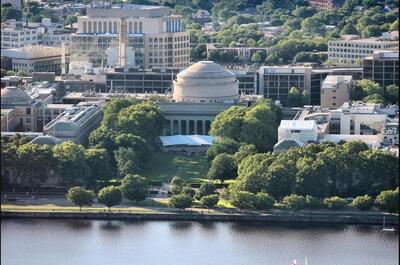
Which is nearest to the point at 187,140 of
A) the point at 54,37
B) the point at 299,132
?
the point at 299,132

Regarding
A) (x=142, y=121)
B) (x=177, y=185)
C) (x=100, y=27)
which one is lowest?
(x=177, y=185)

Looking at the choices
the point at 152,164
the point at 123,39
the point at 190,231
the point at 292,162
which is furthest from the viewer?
the point at 123,39

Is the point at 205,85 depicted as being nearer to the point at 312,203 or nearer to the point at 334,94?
the point at 334,94

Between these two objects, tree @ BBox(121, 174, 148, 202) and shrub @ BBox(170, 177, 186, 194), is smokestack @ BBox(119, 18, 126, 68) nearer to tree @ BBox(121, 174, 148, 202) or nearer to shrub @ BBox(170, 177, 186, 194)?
shrub @ BBox(170, 177, 186, 194)

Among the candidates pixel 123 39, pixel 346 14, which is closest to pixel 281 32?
pixel 346 14

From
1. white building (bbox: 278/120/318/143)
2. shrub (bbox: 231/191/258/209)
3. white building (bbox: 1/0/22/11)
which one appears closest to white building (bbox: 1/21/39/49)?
white building (bbox: 1/0/22/11)

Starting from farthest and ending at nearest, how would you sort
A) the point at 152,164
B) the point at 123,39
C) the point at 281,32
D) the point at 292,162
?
the point at 281,32 < the point at 123,39 < the point at 152,164 < the point at 292,162

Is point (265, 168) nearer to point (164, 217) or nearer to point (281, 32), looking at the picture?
point (164, 217)
